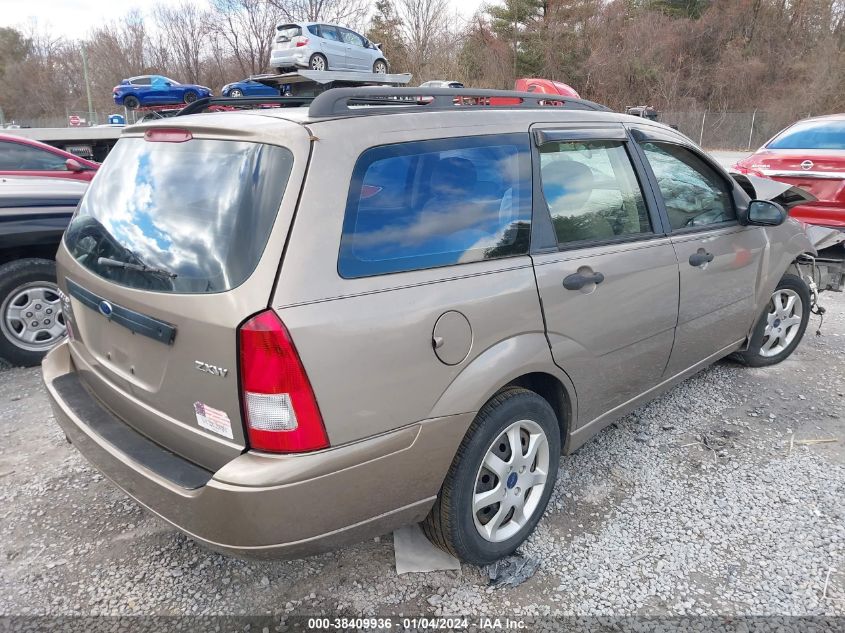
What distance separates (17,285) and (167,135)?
9.48ft

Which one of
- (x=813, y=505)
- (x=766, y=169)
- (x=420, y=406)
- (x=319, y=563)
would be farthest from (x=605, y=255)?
(x=766, y=169)

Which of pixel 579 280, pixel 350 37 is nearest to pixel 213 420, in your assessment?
pixel 579 280

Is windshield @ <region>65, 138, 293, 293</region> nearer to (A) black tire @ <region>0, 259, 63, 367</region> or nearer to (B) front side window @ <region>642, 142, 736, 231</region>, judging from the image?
(B) front side window @ <region>642, 142, 736, 231</region>

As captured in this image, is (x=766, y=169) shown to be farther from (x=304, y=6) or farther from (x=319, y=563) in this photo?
(x=304, y=6)

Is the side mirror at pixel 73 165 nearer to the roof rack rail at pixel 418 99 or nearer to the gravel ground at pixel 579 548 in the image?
the gravel ground at pixel 579 548

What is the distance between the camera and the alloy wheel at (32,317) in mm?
4246

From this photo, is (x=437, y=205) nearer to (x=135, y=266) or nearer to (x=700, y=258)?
(x=135, y=266)

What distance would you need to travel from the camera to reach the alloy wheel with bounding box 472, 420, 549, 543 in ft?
7.67

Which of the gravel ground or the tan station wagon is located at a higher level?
the tan station wagon

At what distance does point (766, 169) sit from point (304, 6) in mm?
37345

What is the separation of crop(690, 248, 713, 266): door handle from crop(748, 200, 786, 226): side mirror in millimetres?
514

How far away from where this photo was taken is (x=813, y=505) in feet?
9.29

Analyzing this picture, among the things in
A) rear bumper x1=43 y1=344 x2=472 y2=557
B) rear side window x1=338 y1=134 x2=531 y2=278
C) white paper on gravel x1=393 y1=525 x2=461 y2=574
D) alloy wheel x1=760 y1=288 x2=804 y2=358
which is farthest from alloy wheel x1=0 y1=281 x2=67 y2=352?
alloy wheel x1=760 y1=288 x2=804 y2=358

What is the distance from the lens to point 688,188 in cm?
330
